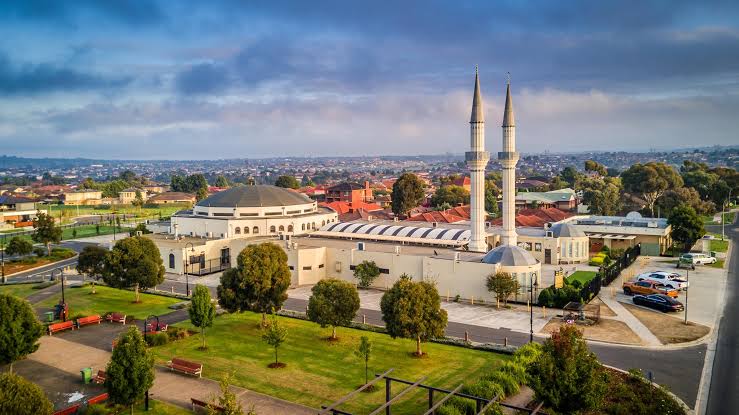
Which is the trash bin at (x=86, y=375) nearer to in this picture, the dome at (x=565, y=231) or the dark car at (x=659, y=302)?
the dark car at (x=659, y=302)

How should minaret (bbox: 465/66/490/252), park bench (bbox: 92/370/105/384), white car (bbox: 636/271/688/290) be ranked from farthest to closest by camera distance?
minaret (bbox: 465/66/490/252) → white car (bbox: 636/271/688/290) → park bench (bbox: 92/370/105/384)

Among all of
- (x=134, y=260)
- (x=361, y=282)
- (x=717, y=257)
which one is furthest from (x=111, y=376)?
(x=717, y=257)

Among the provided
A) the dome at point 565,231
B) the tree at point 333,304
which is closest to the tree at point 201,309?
the tree at point 333,304

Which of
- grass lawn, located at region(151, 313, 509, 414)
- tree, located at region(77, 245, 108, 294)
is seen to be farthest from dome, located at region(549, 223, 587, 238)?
tree, located at region(77, 245, 108, 294)

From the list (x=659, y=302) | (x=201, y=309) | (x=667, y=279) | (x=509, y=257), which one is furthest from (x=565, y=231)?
(x=201, y=309)

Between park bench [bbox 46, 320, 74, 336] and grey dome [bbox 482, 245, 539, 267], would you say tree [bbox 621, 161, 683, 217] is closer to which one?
grey dome [bbox 482, 245, 539, 267]

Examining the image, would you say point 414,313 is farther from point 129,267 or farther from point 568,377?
point 129,267
